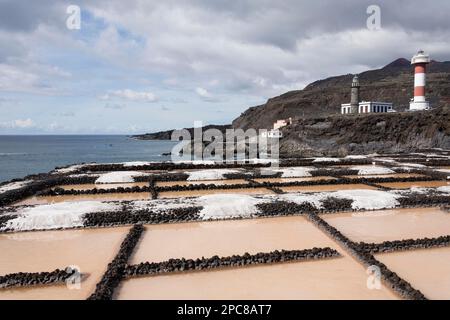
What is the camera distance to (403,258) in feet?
34.2

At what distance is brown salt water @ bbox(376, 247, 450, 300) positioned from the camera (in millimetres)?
8344

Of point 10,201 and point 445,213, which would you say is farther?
point 10,201

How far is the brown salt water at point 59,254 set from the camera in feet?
27.8

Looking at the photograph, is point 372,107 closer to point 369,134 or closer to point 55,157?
point 369,134

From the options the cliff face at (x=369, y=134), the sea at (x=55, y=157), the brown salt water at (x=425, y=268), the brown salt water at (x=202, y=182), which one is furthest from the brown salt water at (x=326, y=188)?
the sea at (x=55, y=157)

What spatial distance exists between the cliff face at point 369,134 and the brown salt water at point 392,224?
46.8 meters

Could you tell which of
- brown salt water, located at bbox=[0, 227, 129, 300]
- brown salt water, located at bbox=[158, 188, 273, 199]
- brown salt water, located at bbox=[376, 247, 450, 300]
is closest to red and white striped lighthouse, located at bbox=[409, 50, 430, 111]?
brown salt water, located at bbox=[158, 188, 273, 199]

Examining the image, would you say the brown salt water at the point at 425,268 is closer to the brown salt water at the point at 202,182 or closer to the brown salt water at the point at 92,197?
the brown salt water at the point at 92,197

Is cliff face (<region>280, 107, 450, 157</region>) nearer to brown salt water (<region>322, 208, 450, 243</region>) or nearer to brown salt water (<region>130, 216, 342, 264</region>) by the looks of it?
brown salt water (<region>322, 208, 450, 243</region>)

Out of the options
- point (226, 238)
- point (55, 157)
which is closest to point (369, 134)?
point (226, 238)

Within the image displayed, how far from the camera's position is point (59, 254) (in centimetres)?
1090

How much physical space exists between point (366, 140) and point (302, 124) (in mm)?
14661
